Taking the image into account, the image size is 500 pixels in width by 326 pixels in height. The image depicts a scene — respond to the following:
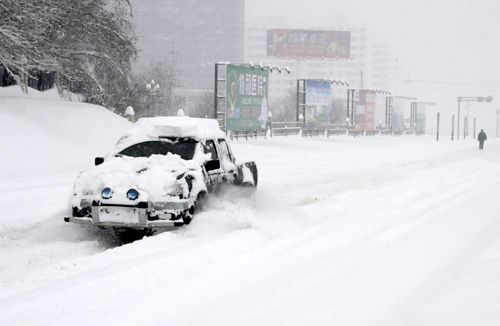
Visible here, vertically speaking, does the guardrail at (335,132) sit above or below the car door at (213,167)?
below

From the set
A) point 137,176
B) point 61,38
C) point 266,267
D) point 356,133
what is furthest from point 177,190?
point 356,133

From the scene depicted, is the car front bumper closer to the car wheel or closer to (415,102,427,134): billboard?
the car wheel

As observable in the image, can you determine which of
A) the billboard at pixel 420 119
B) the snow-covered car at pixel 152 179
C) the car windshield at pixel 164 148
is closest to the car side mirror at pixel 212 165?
the snow-covered car at pixel 152 179

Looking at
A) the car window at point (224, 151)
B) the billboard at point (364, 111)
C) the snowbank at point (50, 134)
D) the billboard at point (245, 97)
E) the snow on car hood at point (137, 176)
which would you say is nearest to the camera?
the snow on car hood at point (137, 176)

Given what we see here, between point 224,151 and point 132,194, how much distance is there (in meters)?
2.49

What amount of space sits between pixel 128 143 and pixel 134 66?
165 m

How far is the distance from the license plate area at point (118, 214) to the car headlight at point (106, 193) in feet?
0.51

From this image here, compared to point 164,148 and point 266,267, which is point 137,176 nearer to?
point 164,148

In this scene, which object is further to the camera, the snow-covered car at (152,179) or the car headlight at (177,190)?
the car headlight at (177,190)

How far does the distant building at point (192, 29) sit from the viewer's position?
178625mm

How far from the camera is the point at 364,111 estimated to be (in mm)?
59625

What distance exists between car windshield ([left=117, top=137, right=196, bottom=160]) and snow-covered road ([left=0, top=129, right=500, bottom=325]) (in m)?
0.91

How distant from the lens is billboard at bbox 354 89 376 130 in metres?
58.8

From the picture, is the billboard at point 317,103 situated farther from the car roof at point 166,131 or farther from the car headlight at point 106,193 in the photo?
the car headlight at point 106,193
